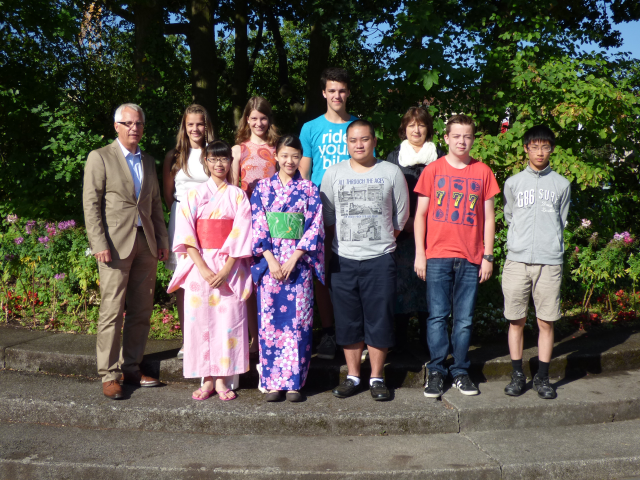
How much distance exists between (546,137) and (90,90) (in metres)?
6.55

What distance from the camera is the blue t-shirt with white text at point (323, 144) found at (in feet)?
13.0

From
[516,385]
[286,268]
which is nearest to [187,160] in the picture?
[286,268]

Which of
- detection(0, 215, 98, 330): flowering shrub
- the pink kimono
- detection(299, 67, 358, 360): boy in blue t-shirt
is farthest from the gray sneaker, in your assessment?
detection(0, 215, 98, 330): flowering shrub

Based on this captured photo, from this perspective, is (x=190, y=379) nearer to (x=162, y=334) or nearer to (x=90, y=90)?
(x=162, y=334)

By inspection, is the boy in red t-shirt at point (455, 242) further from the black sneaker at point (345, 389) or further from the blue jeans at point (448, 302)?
the black sneaker at point (345, 389)

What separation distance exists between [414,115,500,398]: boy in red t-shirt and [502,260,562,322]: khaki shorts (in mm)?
199

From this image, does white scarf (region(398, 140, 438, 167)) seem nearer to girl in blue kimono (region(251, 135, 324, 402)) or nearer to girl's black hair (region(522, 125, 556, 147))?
girl's black hair (region(522, 125, 556, 147))

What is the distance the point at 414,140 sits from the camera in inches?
155

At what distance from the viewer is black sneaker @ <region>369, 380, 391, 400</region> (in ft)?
11.5

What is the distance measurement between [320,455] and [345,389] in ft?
2.07

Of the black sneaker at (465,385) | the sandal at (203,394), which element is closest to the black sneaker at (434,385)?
the black sneaker at (465,385)

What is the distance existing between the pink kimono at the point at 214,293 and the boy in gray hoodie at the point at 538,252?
1847mm

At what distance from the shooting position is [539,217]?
3627mm

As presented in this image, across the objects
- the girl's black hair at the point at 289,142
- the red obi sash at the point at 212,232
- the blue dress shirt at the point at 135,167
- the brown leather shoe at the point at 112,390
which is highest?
the girl's black hair at the point at 289,142
